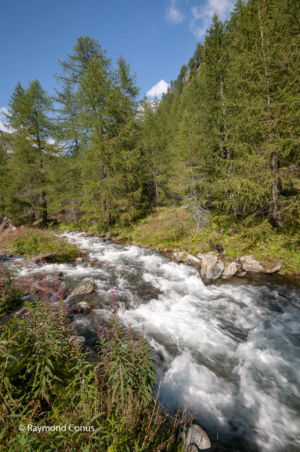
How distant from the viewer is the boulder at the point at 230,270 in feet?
28.3

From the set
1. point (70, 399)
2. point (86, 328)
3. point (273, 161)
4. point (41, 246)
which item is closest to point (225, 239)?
point (273, 161)

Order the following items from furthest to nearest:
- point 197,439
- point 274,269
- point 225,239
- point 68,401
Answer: point 225,239 → point 274,269 → point 197,439 → point 68,401

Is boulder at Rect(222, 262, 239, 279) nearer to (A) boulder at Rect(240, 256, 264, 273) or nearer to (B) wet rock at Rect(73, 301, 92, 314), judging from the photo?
(A) boulder at Rect(240, 256, 264, 273)

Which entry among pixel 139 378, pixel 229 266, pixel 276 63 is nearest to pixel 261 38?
pixel 276 63

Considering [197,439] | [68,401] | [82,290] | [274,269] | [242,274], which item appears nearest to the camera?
[68,401]

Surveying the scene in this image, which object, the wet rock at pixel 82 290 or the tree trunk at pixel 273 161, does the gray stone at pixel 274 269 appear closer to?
the tree trunk at pixel 273 161

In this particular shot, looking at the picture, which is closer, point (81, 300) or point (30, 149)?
point (81, 300)

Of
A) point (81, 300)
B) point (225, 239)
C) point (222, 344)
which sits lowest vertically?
point (222, 344)

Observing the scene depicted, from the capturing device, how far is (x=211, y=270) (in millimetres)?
8734

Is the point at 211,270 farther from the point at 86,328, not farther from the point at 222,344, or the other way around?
the point at 86,328

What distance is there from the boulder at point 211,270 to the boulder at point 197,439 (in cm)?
589

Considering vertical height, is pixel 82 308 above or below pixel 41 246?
below

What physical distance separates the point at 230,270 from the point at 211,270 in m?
0.95

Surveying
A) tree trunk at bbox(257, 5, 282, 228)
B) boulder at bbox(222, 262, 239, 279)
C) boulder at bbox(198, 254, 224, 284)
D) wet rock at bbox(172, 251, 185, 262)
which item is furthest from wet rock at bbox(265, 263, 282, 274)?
wet rock at bbox(172, 251, 185, 262)
